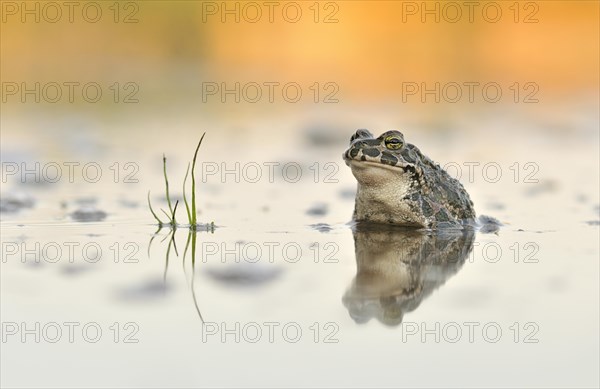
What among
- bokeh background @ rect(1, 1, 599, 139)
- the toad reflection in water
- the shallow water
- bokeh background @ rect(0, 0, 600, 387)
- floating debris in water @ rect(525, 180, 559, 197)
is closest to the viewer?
the shallow water

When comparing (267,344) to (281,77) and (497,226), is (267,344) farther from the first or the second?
(281,77)

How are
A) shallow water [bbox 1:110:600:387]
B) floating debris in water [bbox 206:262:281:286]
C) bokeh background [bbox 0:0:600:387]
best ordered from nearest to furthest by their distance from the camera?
shallow water [bbox 1:110:600:387], bokeh background [bbox 0:0:600:387], floating debris in water [bbox 206:262:281:286]

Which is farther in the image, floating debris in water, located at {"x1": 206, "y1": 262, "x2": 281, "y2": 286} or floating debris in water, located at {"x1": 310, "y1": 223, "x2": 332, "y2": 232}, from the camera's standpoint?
floating debris in water, located at {"x1": 310, "y1": 223, "x2": 332, "y2": 232}

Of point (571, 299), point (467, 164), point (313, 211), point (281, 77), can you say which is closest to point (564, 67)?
point (281, 77)

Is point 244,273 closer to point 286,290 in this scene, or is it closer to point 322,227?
point 286,290

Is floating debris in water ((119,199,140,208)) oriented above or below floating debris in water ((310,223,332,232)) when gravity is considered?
above

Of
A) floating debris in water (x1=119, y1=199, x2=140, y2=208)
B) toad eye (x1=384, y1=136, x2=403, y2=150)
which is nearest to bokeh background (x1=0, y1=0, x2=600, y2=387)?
floating debris in water (x1=119, y1=199, x2=140, y2=208)

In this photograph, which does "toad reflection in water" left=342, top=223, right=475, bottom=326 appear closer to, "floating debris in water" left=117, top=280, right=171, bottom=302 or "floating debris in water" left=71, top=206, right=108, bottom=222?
"floating debris in water" left=117, top=280, right=171, bottom=302

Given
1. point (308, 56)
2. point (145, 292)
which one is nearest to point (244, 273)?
point (145, 292)
